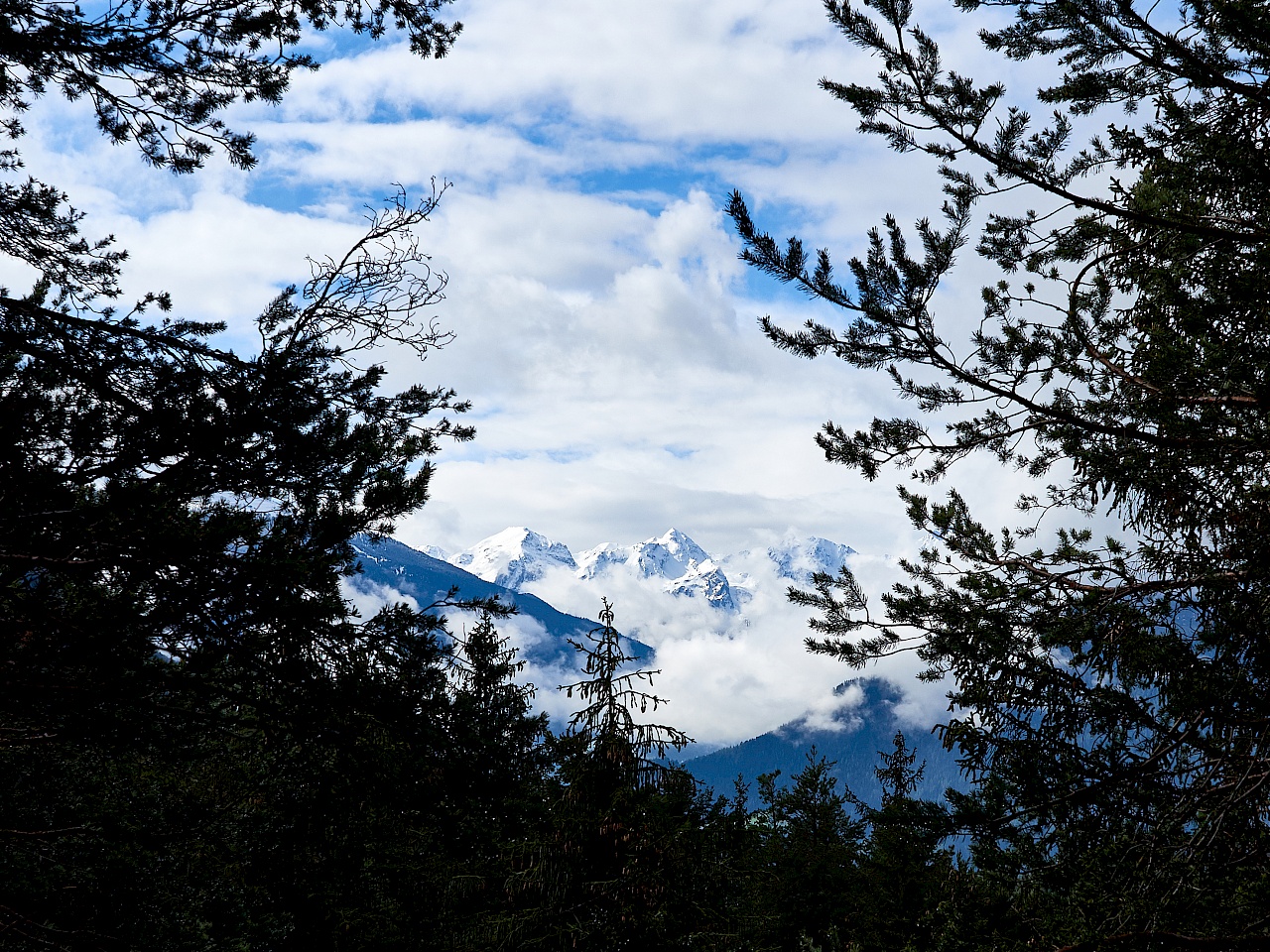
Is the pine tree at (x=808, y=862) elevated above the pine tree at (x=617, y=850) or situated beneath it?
situated beneath

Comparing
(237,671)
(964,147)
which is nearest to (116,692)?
(237,671)

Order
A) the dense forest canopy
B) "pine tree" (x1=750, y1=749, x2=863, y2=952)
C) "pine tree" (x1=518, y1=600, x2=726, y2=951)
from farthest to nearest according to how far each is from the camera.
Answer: "pine tree" (x1=750, y1=749, x2=863, y2=952), "pine tree" (x1=518, y1=600, x2=726, y2=951), the dense forest canopy

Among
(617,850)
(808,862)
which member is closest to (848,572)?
(617,850)

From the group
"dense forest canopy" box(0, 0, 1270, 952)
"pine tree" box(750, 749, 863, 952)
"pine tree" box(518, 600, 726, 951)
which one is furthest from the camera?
"pine tree" box(750, 749, 863, 952)

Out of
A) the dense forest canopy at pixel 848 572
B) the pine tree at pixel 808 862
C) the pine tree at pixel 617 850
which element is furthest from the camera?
the pine tree at pixel 808 862

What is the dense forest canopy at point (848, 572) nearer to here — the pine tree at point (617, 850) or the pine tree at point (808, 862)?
the pine tree at point (617, 850)

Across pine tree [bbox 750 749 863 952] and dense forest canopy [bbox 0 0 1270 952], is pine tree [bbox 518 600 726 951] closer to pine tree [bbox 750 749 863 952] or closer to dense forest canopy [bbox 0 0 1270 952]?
dense forest canopy [bbox 0 0 1270 952]

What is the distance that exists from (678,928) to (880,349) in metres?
6.33

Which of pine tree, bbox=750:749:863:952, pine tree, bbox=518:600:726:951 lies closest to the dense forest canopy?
pine tree, bbox=518:600:726:951

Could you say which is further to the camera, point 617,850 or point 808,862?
point 808,862

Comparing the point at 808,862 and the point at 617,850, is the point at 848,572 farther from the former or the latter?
the point at 808,862

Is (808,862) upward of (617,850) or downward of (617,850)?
downward

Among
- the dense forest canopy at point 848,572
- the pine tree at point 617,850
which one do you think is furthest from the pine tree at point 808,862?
the dense forest canopy at point 848,572

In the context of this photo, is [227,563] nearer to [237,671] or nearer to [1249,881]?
[237,671]
